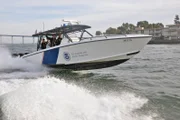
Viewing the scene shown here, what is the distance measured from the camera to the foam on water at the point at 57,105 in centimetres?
579

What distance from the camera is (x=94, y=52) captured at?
12.0 m

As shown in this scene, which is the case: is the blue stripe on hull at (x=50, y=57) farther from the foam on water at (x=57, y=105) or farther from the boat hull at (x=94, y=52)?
the foam on water at (x=57, y=105)

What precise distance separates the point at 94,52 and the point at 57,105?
6.22 metres

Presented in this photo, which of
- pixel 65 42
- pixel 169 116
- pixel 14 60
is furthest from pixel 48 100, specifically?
pixel 14 60

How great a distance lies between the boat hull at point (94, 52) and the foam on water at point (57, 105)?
15.7 ft

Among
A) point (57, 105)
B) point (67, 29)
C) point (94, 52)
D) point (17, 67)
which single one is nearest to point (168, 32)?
point (17, 67)

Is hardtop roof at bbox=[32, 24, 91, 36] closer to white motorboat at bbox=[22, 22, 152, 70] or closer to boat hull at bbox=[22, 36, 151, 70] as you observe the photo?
white motorboat at bbox=[22, 22, 152, 70]

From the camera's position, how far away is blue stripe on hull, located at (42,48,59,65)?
41.7 feet

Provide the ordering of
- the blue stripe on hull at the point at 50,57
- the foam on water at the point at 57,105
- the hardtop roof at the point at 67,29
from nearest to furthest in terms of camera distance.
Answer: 1. the foam on water at the point at 57,105
2. the hardtop roof at the point at 67,29
3. the blue stripe on hull at the point at 50,57

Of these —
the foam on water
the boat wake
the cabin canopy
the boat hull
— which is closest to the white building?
the boat wake

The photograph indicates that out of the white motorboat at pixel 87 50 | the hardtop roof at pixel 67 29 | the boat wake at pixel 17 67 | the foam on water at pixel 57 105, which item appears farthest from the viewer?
the boat wake at pixel 17 67

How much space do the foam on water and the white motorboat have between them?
4.78 m

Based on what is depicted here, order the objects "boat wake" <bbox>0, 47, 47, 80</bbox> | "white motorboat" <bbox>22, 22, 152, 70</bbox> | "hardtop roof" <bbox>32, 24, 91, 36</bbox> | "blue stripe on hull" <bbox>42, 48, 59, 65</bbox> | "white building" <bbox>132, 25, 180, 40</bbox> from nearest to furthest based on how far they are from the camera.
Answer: "white motorboat" <bbox>22, 22, 152, 70</bbox> < "hardtop roof" <bbox>32, 24, 91, 36</bbox> < "blue stripe on hull" <bbox>42, 48, 59, 65</bbox> < "boat wake" <bbox>0, 47, 47, 80</bbox> < "white building" <bbox>132, 25, 180, 40</bbox>

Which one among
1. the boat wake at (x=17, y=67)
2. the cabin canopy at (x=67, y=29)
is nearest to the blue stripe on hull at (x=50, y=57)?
the boat wake at (x=17, y=67)
